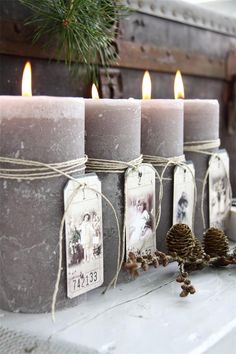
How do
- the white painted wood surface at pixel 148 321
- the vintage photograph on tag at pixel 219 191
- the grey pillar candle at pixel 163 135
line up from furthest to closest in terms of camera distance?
the vintage photograph on tag at pixel 219 191 < the grey pillar candle at pixel 163 135 < the white painted wood surface at pixel 148 321

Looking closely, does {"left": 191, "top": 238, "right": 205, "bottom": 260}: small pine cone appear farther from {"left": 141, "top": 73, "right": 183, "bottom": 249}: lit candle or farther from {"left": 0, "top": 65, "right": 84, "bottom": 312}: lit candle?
Result: {"left": 0, "top": 65, "right": 84, "bottom": 312}: lit candle

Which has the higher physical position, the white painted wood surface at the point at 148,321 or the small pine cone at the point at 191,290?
the small pine cone at the point at 191,290

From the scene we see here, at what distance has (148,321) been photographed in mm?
567

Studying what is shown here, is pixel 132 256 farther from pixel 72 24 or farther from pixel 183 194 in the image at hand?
pixel 72 24

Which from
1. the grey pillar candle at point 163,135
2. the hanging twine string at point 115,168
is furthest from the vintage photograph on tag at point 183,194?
the hanging twine string at point 115,168

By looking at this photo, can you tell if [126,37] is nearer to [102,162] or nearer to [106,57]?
[106,57]

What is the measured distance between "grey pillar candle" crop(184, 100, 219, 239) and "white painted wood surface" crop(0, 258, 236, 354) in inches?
7.4

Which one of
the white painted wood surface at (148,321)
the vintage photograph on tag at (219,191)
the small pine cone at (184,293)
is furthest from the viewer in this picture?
the vintage photograph on tag at (219,191)

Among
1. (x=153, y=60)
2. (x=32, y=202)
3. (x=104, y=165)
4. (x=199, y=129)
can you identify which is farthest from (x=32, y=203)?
(x=153, y=60)

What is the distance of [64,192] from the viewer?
1.92 feet

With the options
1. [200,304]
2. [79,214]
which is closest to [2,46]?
[79,214]

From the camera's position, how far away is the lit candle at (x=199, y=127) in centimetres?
82

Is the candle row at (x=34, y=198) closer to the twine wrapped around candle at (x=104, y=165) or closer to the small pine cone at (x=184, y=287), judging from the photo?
the twine wrapped around candle at (x=104, y=165)

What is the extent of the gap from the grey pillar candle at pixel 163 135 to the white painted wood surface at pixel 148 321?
11cm
